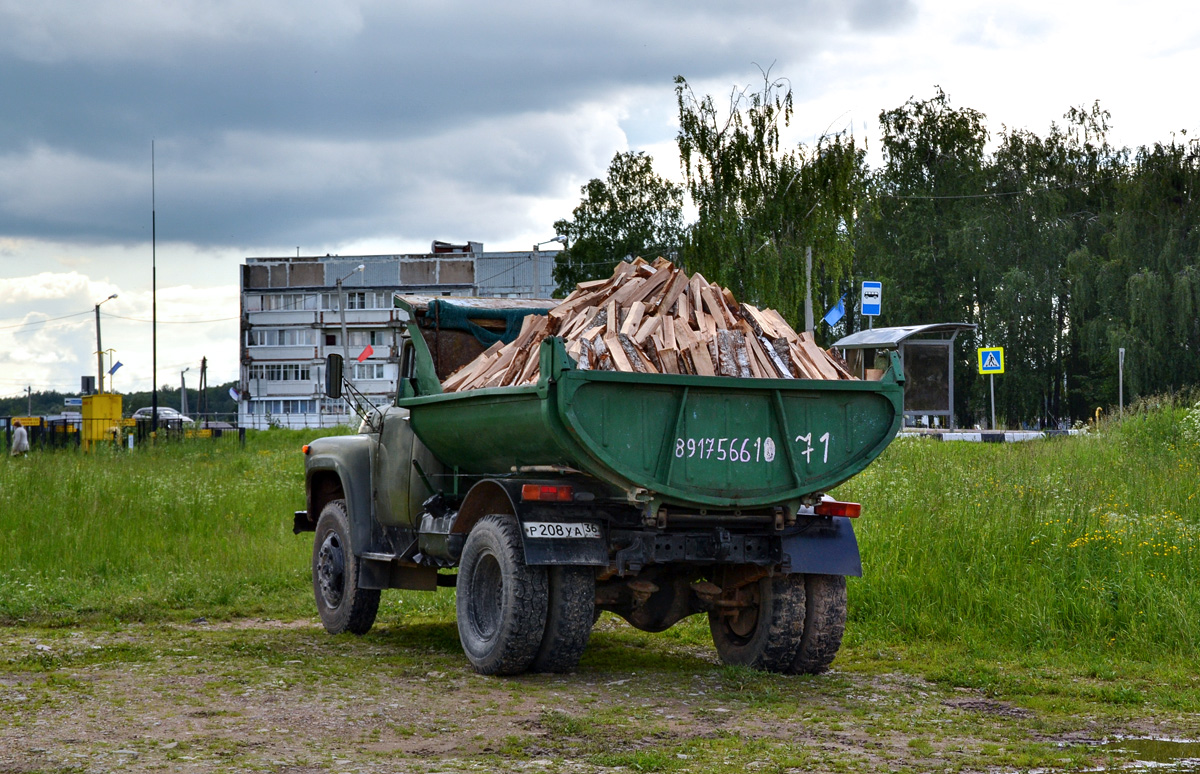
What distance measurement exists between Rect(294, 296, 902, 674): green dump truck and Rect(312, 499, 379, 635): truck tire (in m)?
1.37

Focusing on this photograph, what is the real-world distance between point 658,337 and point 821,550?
1674mm

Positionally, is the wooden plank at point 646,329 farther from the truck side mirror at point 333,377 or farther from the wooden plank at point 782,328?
the truck side mirror at point 333,377

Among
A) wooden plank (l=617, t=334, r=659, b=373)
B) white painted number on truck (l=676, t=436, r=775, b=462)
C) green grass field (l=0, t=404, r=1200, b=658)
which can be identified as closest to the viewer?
white painted number on truck (l=676, t=436, r=775, b=462)

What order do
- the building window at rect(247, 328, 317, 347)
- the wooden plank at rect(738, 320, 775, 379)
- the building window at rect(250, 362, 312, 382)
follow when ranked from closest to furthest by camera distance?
the wooden plank at rect(738, 320, 775, 379) → the building window at rect(250, 362, 312, 382) → the building window at rect(247, 328, 317, 347)

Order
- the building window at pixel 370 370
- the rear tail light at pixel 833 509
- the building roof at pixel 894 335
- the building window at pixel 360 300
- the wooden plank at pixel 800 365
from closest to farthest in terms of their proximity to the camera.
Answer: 1. the wooden plank at pixel 800 365
2. the rear tail light at pixel 833 509
3. the building roof at pixel 894 335
4. the building window at pixel 370 370
5. the building window at pixel 360 300

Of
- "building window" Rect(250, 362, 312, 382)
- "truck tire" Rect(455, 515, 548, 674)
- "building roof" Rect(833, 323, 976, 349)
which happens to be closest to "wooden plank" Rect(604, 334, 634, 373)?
"truck tire" Rect(455, 515, 548, 674)

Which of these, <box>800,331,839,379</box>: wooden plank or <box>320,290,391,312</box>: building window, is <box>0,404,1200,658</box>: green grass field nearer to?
<box>800,331,839,379</box>: wooden plank

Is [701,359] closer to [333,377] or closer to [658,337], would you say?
[658,337]

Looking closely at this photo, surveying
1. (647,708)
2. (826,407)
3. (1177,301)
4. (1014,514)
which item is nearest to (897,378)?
(826,407)

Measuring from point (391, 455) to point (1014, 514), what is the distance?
5.22m

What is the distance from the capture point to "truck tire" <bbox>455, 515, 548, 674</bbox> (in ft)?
24.5

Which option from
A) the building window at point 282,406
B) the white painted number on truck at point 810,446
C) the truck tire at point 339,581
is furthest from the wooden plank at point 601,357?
the building window at point 282,406

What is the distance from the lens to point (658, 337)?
24.8ft

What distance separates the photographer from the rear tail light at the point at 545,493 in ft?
23.7
